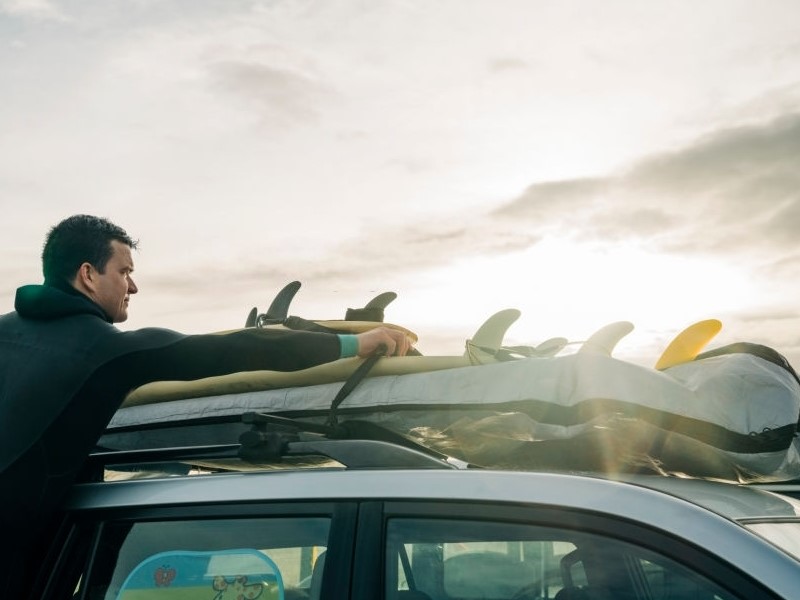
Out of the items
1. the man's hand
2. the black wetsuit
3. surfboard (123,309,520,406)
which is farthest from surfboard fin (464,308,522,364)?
the black wetsuit

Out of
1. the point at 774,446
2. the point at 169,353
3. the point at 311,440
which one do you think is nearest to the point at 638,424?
the point at 774,446

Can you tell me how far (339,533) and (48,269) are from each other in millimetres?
1665

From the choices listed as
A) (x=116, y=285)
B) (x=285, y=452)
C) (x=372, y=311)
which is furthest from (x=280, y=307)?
(x=285, y=452)

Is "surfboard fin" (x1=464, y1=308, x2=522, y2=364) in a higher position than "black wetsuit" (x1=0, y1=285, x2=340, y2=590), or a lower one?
higher

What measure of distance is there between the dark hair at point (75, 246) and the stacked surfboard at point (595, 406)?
32.3 inches

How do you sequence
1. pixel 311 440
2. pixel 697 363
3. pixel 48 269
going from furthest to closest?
pixel 48 269, pixel 697 363, pixel 311 440

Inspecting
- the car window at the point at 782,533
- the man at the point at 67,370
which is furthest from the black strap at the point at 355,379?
the car window at the point at 782,533

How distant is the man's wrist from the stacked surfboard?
16 cm

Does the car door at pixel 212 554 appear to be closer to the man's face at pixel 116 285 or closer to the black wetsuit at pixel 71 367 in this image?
the black wetsuit at pixel 71 367

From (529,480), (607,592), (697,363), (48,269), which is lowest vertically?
(607,592)

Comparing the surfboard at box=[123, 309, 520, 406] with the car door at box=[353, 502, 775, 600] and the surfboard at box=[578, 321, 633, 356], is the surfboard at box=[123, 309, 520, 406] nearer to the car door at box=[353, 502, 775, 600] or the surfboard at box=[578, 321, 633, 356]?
the surfboard at box=[578, 321, 633, 356]

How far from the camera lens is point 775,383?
111 inches

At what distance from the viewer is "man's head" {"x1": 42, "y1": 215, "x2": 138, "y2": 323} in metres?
3.26

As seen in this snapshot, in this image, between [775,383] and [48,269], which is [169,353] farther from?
[775,383]
